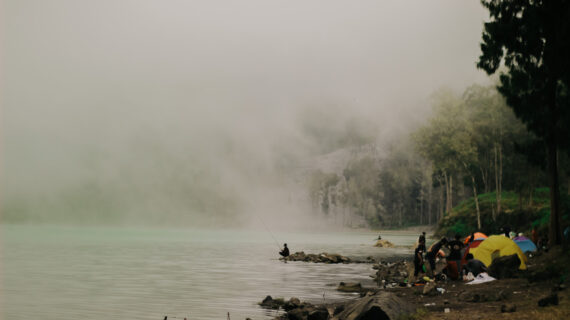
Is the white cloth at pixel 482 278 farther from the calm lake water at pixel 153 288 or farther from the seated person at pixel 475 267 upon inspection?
the calm lake water at pixel 153 288

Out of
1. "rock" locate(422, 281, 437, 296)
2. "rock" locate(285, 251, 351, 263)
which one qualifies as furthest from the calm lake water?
"rock" locate(422, 281, 437, 296)

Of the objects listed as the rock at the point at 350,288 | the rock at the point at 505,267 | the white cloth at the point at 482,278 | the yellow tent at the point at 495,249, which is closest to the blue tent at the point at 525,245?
the yellow tent at the point at 495,249

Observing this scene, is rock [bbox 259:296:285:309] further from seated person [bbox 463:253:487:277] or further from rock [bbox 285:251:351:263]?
rock [bbox 285:251:351:263]

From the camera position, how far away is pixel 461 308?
17531 millimetres

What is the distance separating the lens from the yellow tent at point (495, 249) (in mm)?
28703

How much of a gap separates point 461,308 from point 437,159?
71.0 m

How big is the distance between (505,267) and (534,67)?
38.1 feet

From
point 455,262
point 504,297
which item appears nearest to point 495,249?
point 455,262

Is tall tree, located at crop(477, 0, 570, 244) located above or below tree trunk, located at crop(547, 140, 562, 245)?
above

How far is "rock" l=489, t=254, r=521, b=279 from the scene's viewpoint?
24.7 meters

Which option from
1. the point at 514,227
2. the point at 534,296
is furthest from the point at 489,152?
the point at 534,296

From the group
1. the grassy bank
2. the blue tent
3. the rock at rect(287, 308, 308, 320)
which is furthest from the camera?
the grassy bank

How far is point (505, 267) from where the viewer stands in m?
25.4

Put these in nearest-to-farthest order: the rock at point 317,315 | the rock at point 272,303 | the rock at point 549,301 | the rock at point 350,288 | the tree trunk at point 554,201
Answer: the rock at point 549,301, the rock at point 317,315, the rock at point 272,303, the tree trunk at point 554,201, the rock at point 350,288
